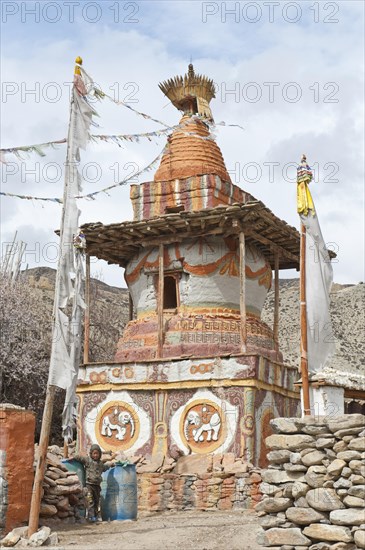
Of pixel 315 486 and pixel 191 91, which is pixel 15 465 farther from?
pixel 191 91

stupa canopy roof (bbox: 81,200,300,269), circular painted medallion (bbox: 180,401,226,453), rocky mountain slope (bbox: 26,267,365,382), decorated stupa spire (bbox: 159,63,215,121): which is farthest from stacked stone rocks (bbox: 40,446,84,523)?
rocky mountain slope (bbox: 26,267,365,382)

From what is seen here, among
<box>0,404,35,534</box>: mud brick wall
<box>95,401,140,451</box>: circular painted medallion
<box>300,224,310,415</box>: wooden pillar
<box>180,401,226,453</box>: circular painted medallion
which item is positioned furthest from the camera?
<box>95,401,140,451</box>: circular painted medallion

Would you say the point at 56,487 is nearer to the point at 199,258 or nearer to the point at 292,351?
the point at 199,258

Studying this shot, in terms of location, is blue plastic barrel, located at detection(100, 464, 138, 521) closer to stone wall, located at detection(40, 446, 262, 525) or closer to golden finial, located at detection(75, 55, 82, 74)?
stone wall, located at detection(40, 446, 262, 525)

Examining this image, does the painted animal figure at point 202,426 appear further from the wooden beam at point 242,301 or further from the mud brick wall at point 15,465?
the mud brick wall at point 15,465

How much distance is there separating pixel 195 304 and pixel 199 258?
1.13m

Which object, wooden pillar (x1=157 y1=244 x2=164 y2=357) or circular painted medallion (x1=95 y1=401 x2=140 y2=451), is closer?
circular painted medallion (x1=95 y1=401 x2=140 y2=451)

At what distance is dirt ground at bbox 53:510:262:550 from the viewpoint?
32.1ft

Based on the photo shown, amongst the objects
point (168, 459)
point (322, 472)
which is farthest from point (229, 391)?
point (322, 472)

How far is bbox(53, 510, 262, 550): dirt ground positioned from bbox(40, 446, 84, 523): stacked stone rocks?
273 millimetres

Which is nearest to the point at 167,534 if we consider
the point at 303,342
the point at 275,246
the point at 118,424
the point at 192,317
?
the point at 303,342

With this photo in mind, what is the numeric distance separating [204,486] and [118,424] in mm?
2965

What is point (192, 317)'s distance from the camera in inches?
687

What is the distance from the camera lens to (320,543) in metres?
8.15
